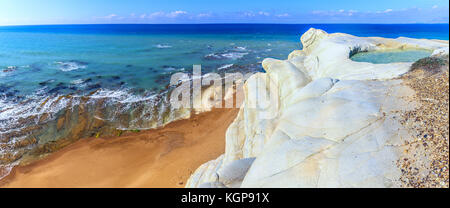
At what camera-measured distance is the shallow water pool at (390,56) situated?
1037cm

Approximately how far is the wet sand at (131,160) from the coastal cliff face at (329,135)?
6.48 feet

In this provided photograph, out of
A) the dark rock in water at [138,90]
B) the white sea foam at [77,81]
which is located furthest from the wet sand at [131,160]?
the white sea foam at [77,81]

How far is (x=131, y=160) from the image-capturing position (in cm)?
1053

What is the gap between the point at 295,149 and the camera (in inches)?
186

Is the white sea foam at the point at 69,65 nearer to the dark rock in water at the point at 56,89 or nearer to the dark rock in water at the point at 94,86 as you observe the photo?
the dark rock in water at the point at 56,89

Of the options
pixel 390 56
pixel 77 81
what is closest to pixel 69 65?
pixel 77 81

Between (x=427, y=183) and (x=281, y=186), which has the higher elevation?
(x=427, y=183)

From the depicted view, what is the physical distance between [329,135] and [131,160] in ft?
30.2

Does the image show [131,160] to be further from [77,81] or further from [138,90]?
[77,81]

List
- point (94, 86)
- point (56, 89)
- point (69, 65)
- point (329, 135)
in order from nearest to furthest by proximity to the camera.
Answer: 1. point (329, 135)
2. point (56, 89)
3. point (94, 86)
4. point (69, 65)

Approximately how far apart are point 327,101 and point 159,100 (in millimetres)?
12883
